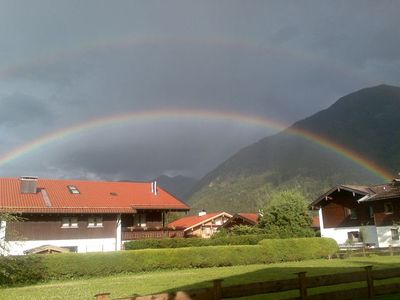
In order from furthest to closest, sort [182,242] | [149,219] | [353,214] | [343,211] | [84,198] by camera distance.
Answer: [343,211], [353,214], [149,219], [84,198], [182,242]

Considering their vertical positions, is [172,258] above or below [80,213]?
below

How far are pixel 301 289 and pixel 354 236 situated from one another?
1650 inches

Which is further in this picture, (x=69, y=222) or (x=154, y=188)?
(x=154, y=188)

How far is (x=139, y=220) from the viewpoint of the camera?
44406 mm

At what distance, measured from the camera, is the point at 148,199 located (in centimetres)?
4638

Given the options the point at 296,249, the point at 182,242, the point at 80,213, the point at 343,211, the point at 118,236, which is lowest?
the point at 296,249

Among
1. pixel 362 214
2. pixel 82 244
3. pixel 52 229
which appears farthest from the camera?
pixel 362 214

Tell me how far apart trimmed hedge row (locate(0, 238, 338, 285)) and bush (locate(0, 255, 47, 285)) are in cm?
5

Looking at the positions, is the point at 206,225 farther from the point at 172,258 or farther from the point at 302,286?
the point at 302,286

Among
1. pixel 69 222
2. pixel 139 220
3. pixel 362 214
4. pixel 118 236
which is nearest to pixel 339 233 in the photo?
pixel 362 214

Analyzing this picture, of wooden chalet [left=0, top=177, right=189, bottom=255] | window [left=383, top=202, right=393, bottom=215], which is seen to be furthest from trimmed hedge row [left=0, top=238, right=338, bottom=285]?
window [left=383, top=202, right=393, bottom=215]

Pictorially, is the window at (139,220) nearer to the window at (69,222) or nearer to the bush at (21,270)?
the window at (69,222)

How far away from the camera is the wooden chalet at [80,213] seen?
36.8 meters

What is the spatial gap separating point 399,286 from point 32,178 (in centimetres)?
3716
